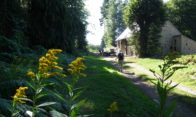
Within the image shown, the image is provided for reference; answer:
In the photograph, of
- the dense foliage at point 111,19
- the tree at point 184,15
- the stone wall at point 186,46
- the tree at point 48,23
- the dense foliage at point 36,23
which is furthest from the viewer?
the dense foliage at point 111,19

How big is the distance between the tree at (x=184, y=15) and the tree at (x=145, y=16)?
71.7 ft

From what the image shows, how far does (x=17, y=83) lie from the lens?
12.7 feet

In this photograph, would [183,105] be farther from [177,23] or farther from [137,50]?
[177,23]

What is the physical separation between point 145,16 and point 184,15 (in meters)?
25.5

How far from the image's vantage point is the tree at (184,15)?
48.9 metres

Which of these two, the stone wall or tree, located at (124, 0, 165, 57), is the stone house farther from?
tree, located at (124, 0, 165, 57)

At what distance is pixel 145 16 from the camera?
1157 inches

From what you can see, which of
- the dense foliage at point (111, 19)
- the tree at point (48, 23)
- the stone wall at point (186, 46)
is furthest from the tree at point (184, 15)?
the tree at point (48, 23)

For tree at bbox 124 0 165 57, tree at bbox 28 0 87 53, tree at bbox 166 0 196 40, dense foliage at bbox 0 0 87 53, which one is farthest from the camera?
tree at bbox 166 0 196 40

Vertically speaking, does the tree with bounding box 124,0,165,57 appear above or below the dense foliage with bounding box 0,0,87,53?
above

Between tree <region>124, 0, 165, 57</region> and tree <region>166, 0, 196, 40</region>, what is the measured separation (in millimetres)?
21851

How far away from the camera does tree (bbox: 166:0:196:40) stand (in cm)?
4894

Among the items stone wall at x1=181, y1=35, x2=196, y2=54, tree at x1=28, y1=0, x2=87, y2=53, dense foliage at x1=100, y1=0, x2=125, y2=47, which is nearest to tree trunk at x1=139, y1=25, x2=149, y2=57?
stone wall at x1=181, y1=35, x2=196, y2=54

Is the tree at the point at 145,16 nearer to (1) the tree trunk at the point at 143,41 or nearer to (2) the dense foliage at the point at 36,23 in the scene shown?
(1) the tree trunk at the point at 143,41
